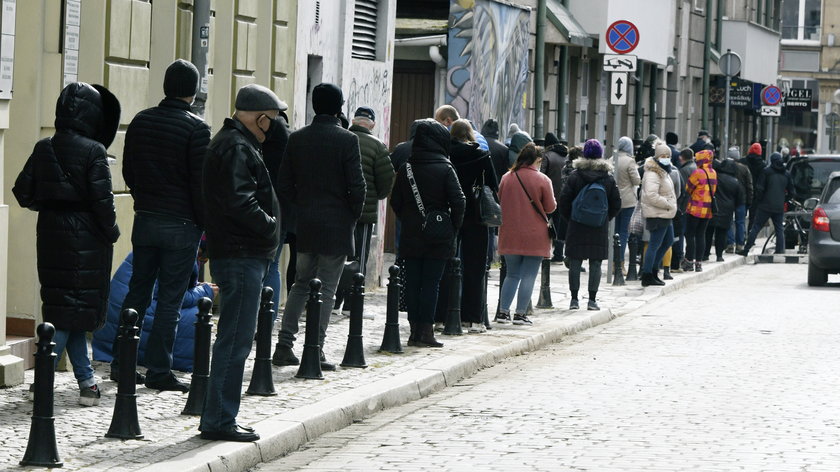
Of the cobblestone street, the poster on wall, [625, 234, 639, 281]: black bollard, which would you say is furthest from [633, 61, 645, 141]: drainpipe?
the cobblestone street

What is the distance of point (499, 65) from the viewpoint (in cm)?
2583

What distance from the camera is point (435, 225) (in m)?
13.4

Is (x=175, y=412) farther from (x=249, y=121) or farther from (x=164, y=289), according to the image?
(x=249, y=121)

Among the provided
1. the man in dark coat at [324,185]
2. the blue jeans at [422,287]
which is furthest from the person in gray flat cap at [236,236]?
the blue jeans at [422,287]

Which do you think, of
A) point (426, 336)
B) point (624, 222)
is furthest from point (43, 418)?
point (624, 222)

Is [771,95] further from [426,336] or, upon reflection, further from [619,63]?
[426,336]

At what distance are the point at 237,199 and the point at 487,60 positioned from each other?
16578 millimetres

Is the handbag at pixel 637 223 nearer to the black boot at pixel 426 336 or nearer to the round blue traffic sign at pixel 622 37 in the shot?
the round blue traffic sign at pixel 622 37

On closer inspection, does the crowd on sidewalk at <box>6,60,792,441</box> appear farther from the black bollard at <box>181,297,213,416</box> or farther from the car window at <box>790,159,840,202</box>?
the car window at <box>790,159,840,202</box>

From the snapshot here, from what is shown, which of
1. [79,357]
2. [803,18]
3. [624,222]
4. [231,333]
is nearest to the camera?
[231,333]

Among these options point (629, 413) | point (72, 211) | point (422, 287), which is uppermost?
point (72, 211)

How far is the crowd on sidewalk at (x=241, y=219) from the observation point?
8914mm

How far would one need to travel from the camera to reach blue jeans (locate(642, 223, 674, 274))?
2197 cm

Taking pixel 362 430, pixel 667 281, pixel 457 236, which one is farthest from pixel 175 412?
pixel 667 281
